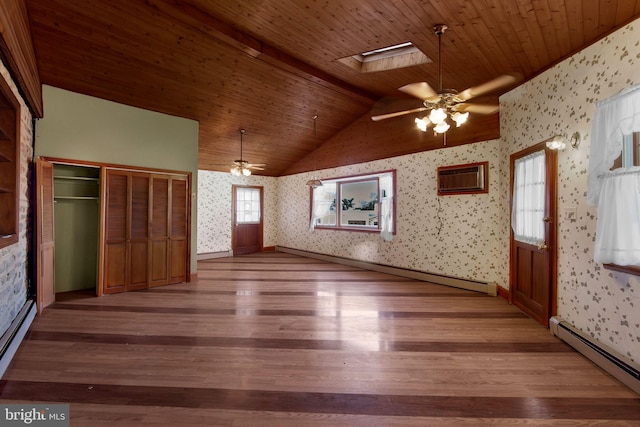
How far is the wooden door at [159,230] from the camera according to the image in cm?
540

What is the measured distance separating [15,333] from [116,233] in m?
2.11

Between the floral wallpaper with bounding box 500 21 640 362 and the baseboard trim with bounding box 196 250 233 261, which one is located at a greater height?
the floral wallpaper with bounding box 500 21 640 362

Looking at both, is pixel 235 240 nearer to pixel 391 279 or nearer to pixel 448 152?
pixel 391 279

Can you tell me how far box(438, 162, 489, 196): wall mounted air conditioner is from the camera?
17.2 ft

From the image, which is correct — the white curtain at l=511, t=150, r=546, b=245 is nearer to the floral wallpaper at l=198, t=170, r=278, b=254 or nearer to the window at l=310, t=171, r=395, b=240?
the window at l=310, t=171, r=395, b=240

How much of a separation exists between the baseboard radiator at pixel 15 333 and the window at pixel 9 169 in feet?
2.78

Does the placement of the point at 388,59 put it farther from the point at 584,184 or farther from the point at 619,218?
the point at 619,218

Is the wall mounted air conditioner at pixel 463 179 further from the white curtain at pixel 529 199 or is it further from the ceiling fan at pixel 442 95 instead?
the ceiling fan at pixel 442 95

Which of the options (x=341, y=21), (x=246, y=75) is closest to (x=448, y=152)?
(x=341, y=21)

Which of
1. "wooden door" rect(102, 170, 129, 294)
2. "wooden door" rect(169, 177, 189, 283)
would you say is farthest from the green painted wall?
"wooden door" rect(102, 170, 129, 294)

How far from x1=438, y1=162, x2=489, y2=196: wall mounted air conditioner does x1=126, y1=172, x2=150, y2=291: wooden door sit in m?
5.07

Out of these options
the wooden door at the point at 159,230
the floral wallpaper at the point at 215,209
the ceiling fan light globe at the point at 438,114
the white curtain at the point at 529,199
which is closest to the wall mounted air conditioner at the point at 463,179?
the white curtain at the point at 529,199

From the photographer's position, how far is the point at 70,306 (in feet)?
14.5

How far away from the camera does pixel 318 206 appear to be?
883 centimetres
